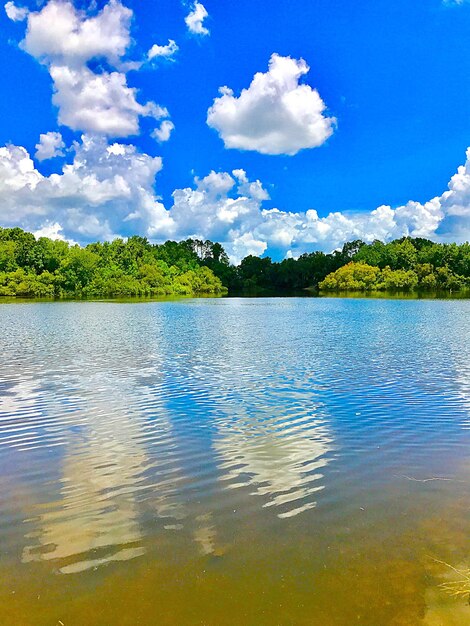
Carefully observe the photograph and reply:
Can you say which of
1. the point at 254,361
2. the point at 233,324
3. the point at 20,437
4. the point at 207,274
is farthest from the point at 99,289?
the point at 20,437

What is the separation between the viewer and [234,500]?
23.4 ft

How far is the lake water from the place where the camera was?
4.79 m

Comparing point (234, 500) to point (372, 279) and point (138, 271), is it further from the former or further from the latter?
point (372, 279)

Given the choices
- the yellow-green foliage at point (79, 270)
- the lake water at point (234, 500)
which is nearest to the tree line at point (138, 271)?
the yellow-green foliage at point (79, 270)

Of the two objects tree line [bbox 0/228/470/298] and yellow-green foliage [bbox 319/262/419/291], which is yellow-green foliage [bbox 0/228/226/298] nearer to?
tree line [bbox 0/228/470/298]

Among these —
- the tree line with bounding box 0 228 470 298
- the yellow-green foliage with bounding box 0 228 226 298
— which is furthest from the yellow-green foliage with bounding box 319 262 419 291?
the yellow-green foliage with bounding box 0 228 226 298

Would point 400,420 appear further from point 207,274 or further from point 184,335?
point 207,274

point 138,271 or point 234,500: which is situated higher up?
point 138,271

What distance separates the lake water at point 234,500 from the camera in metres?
4.79

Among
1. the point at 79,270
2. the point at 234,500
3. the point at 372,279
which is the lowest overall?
the point at 234,500

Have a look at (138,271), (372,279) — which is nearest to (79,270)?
(138,271)

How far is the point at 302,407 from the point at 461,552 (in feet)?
24.0

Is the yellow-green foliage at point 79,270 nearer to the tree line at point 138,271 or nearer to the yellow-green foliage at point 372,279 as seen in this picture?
the tree line at point 138,271

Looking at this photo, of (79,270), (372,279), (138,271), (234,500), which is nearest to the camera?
(234,500)
